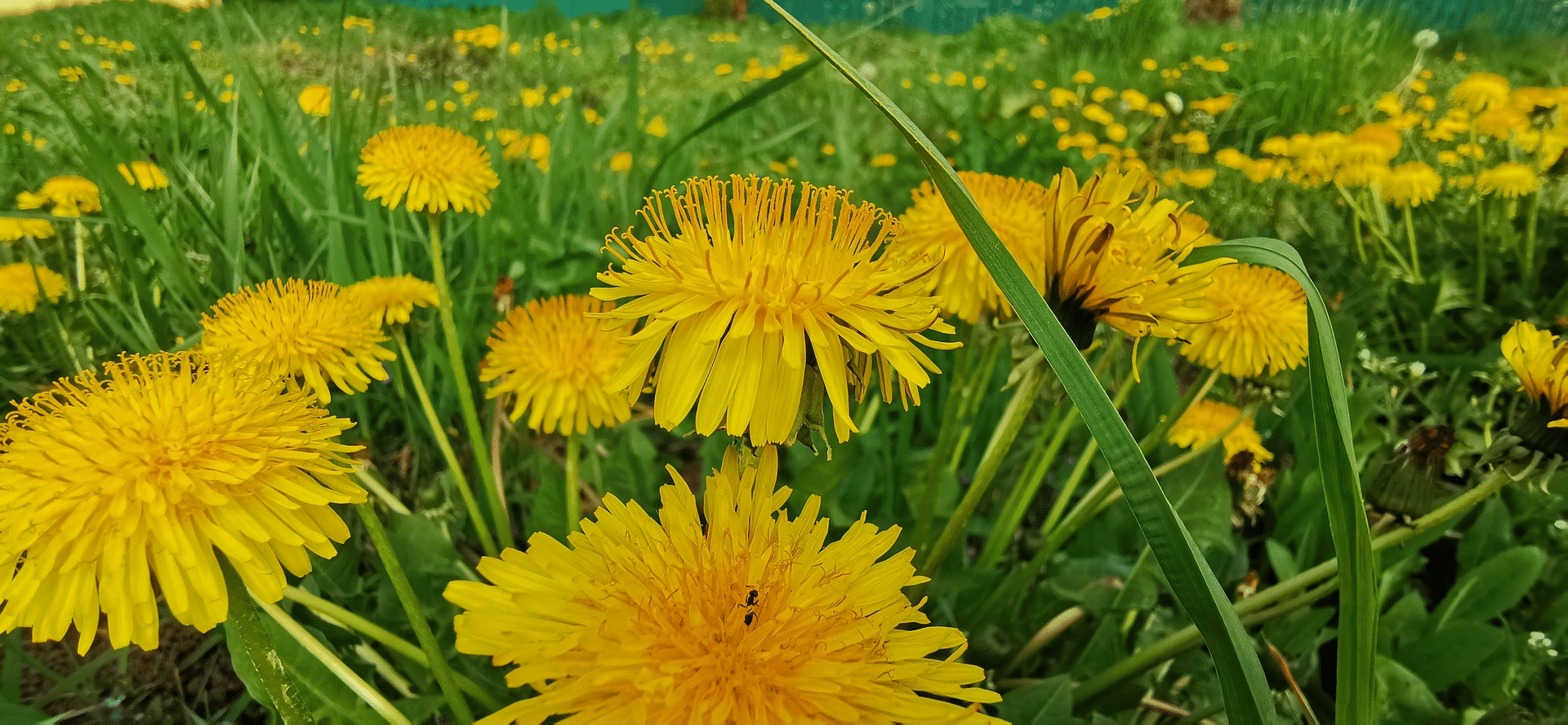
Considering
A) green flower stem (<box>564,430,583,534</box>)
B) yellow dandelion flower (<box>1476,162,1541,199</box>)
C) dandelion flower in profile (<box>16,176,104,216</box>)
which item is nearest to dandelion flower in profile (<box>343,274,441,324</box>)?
green flower stem (<box>564,430,583,534</box>)

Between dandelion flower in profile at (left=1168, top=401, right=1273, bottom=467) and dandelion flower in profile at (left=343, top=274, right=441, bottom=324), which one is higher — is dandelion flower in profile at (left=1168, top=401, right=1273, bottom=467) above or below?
below

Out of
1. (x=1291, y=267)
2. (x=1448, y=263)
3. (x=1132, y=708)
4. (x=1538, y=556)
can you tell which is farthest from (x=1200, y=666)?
A: (x=1448, y=263)

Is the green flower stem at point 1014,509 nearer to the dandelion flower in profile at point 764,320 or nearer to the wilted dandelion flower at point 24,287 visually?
the dandelion flower in profile at point 764,320

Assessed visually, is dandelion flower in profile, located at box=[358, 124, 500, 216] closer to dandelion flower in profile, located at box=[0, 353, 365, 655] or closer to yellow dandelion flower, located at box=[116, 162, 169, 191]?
dandelion flower in profile, located at box=[0, 353, 365, 655]

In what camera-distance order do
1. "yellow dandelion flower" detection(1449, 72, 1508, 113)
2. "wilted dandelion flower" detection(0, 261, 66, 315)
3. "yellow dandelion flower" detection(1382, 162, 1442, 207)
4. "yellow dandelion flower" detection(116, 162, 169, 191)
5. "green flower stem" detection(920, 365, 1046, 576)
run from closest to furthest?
"green flower stem" detection(920, 365, 1046, 576), "wilted dandelion flower" detection(0, 261, 66, 315), "yellow dandelion flower" detection(116, 162, 169, 191), "yellow dandelion flower" detection(1382, 162, 1442, 207), "yellow dandelion flower" detection(1449, 72, 1508, 113)

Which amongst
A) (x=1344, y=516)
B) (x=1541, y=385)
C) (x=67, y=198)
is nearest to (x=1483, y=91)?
(x=1541, y=385)

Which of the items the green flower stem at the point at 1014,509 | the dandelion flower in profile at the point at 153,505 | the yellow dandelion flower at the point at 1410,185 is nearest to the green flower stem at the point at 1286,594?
the green flower stem at the point at 1014,509

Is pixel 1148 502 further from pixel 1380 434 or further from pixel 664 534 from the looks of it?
pixel 1380 434
